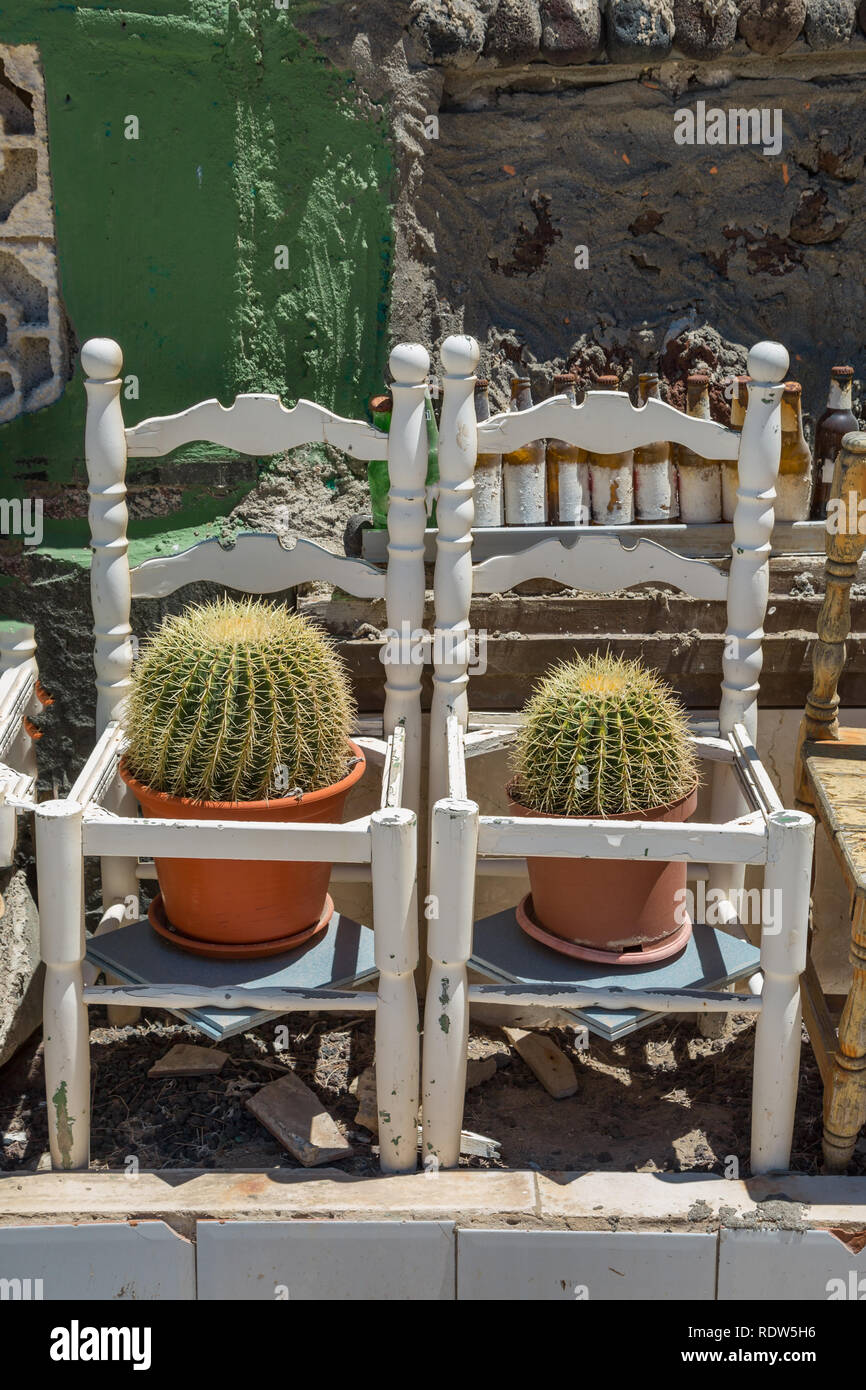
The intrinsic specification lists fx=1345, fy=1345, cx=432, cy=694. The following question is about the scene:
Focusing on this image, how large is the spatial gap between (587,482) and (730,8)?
1395 mm

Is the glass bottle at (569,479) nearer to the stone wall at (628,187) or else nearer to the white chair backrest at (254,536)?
the white chair backrest at (254,536)

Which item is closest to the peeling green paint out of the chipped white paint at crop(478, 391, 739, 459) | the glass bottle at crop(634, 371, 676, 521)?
the chipped white paint at crop(478, 391, 739, 459)

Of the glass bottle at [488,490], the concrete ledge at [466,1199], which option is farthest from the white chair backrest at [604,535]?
the concrete ledge at [466,1199]

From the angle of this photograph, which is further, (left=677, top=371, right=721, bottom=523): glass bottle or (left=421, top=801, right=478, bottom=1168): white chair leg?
(left=677, top=371, right=721, bottom=523): glass bottle

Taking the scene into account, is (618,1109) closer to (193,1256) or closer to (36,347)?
(193,1256)

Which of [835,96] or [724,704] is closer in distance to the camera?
[724,704]

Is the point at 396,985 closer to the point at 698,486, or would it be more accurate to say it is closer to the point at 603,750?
→ the point at 603,750

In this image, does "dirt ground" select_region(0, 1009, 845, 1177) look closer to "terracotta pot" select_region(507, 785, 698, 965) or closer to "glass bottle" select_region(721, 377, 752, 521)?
"terracotta pot" select_region(507, 785, 698, 965)

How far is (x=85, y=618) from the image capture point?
3158 millimetres

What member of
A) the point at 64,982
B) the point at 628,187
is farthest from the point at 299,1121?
the point at 628,187

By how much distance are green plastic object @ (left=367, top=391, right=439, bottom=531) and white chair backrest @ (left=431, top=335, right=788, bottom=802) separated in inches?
10.1

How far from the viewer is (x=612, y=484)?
3.08 meters

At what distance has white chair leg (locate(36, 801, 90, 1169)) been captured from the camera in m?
2.27

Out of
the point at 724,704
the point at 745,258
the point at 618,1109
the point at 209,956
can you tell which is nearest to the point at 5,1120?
the point at 209,956
